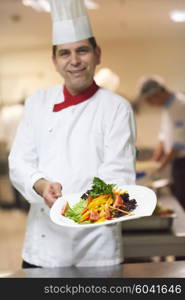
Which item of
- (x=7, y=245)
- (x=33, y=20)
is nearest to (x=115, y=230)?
(x=33, y=20)

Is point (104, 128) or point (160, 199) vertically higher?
point (104, 128)

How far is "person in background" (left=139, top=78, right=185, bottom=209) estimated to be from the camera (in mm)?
2721

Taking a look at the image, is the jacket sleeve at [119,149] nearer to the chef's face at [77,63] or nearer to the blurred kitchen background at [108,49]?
the chef's face at [77,63]

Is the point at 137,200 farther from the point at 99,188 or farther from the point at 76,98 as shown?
the point at 76,98

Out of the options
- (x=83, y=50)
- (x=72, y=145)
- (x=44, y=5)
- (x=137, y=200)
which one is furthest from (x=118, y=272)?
(x=44, y=5)

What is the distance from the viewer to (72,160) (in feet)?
4.99

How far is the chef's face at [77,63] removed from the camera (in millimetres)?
1524

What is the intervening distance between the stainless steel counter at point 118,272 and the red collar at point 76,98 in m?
0.40

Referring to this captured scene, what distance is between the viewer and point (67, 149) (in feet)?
5.01

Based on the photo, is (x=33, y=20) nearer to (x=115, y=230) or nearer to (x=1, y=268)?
(x=115, y=230)

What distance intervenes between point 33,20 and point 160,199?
78 cm

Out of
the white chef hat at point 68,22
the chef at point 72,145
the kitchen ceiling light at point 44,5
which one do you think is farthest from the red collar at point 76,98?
the kitchen ceiling light at point 44,5

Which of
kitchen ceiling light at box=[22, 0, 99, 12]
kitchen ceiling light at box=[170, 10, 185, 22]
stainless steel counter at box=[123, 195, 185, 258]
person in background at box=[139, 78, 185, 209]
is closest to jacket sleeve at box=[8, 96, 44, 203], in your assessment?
stainless steel counter at box=[123, 195, 185, 258]

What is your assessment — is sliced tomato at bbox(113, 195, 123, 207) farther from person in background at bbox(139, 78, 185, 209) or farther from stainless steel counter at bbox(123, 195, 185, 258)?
person in background at bbox(139, 78, 185, 209)
